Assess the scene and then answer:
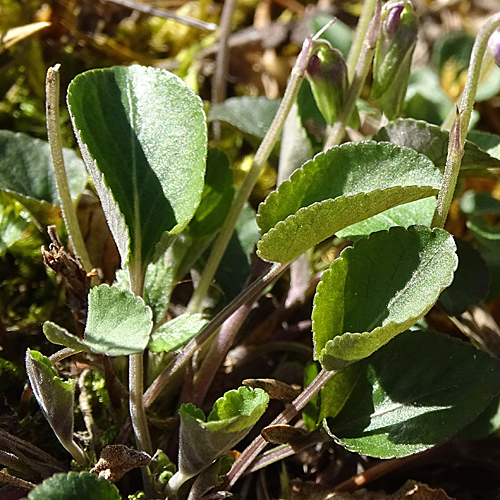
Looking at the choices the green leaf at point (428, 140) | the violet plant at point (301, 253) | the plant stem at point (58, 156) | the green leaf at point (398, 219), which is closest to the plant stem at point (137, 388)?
the violet plant at point (301, 253)

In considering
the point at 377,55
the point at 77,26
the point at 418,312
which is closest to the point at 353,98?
the point at 377,55

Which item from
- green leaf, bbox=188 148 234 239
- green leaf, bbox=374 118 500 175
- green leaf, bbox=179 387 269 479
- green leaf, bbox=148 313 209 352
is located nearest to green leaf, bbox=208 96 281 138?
green leaf, bbox=188 148 234 239

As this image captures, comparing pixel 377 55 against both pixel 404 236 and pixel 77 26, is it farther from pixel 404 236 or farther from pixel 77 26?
pixel 77 26

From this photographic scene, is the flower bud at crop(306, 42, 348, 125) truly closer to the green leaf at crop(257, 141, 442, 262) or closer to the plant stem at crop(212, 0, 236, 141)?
the green leaf at crop(257, 141, 442, 262)

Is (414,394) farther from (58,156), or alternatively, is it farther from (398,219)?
(58,156)

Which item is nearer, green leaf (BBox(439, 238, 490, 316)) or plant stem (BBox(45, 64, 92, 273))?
plant stem (BBox(45, 64, 92, 273))

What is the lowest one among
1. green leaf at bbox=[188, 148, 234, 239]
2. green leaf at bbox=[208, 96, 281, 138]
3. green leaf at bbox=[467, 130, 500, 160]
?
green leaf at bbox=[188, 148, 234, 239]

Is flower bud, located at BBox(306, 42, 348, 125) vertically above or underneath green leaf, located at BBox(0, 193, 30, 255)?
above
